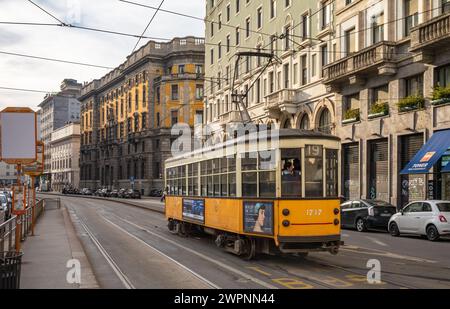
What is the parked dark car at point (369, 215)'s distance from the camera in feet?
75.8

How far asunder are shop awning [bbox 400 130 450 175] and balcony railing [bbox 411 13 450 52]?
3.84 m

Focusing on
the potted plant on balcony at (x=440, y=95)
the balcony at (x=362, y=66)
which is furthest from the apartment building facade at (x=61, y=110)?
the potted plant on balcony at (x=440, y=95)

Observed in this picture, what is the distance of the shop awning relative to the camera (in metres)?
24.0

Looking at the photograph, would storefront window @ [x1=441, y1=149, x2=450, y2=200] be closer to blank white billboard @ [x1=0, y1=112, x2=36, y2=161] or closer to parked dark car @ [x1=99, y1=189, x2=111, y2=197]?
blank white billboard @ [x1=0, y1=112, x2=36, y2=161]

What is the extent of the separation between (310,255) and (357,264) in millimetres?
1854

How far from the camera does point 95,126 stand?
110812 millimetres

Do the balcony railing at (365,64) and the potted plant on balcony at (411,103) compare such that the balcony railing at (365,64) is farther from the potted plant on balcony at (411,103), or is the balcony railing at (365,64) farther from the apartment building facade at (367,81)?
the potted plant on balcony at (411,103)

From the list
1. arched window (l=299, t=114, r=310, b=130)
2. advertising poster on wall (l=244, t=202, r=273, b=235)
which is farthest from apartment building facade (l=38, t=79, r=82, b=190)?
advertising poster on wall (l=244, t=202, r=273, b=235)

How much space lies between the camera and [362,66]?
29.9 meters

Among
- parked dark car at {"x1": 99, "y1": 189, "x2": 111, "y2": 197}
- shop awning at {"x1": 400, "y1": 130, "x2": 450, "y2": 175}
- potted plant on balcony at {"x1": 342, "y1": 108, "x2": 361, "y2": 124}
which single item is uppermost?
potted plant on balcony at {"x1": 342, "y1": 108, "x2": 361, "y2": 124}

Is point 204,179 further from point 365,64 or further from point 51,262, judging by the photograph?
point 365,64

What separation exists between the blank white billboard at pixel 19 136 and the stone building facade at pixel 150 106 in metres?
57.9

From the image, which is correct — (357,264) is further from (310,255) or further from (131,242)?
(131,242)

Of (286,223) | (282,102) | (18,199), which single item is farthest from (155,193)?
(286,223)
